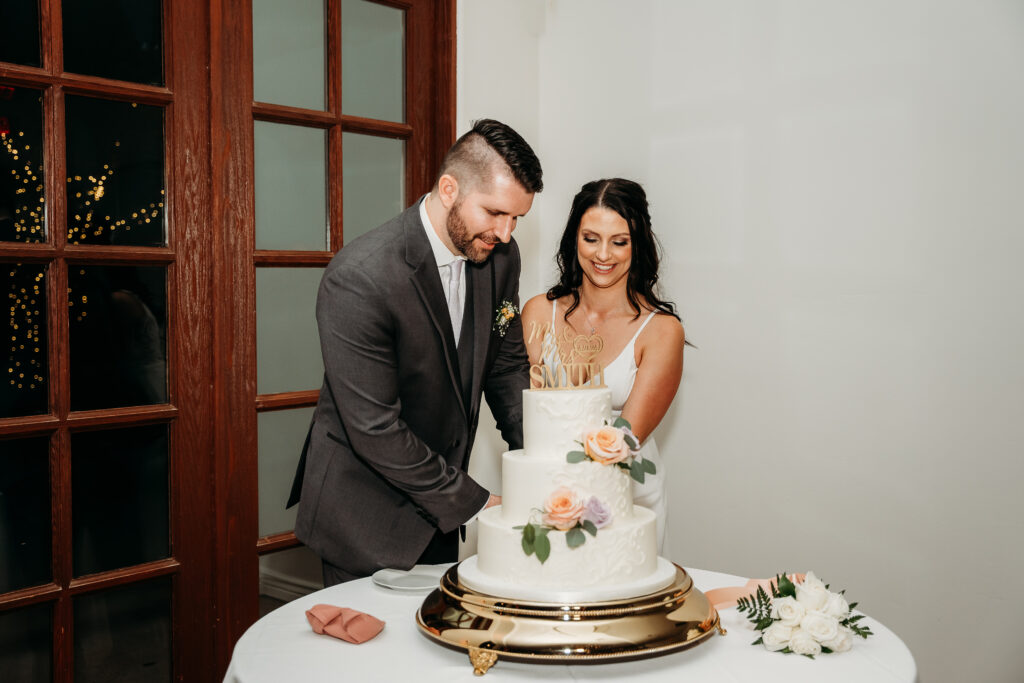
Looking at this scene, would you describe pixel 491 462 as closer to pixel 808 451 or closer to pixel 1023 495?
pixel 808 451

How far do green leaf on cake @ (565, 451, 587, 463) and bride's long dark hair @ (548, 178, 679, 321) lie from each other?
1.45m

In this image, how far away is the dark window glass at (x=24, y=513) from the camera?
242 cm

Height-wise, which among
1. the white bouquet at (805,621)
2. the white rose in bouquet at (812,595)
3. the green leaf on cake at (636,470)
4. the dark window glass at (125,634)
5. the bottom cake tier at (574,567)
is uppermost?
the green leaf on cake at (636,470)

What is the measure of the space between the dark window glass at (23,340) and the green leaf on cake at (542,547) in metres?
1.74

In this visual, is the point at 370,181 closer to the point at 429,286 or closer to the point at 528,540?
the point at 429,286

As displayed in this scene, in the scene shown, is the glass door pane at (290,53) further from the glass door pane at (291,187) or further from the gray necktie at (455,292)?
the gray necktie at (455,292)

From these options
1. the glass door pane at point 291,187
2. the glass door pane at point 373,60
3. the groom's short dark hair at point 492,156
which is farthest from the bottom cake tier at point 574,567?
the glass door pane at point 373,60

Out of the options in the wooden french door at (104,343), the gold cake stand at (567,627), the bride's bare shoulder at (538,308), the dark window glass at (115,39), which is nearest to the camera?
the gold cake stand at (567,627)

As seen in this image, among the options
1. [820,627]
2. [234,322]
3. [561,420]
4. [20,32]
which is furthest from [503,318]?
[20,32]

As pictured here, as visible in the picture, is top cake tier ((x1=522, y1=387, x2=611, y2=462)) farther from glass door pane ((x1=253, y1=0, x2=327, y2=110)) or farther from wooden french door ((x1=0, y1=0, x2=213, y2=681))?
glass door pane ((x1=253, y1=0, x2=327, y2=110))

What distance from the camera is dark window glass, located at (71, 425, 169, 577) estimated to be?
2.57 m

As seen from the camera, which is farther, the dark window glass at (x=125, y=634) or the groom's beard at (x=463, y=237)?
the dark window glass at (x=125, y=634)

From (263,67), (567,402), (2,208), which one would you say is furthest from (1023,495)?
(2,208)

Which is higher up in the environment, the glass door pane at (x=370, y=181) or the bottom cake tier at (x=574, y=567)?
the glass door pane at (x=370, y=181)
